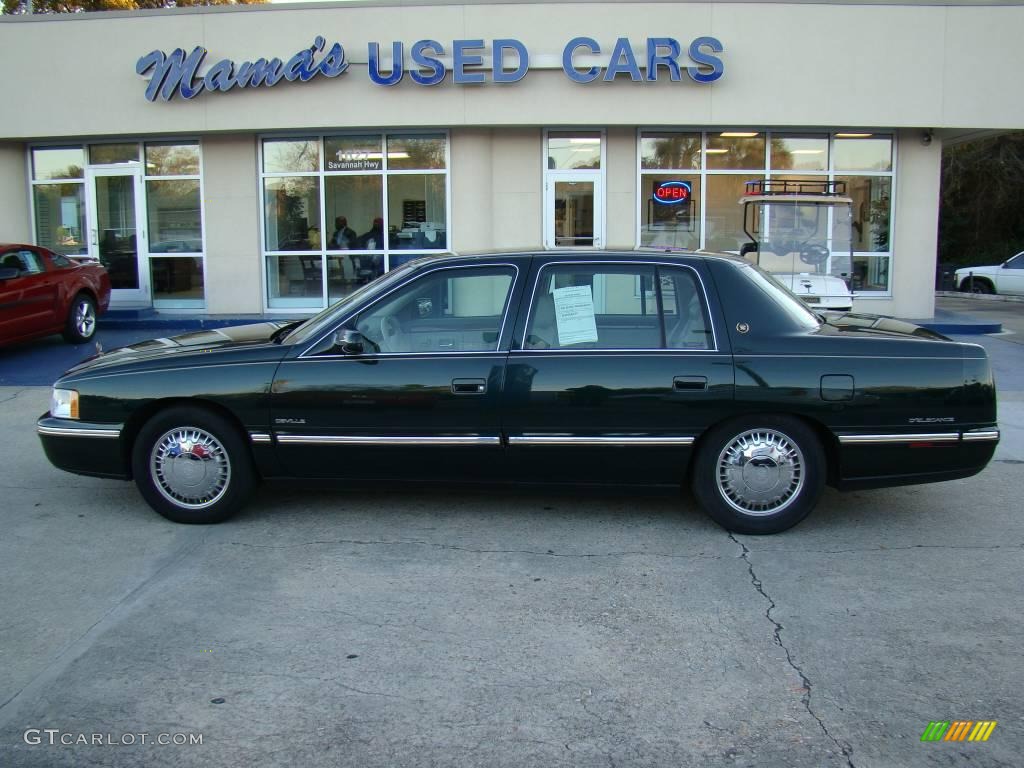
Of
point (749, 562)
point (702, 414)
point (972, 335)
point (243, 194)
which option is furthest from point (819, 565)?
point (243, 194)

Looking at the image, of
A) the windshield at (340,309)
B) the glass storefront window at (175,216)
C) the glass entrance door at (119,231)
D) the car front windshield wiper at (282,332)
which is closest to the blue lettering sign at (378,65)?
the glass storefront window at (175,216)

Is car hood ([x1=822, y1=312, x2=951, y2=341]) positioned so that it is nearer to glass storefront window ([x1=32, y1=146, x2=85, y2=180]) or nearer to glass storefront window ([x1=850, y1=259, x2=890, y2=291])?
glass storefront window ([x1=850, y1=259, x2=890, y2=291])

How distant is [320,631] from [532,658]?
3.21 ft

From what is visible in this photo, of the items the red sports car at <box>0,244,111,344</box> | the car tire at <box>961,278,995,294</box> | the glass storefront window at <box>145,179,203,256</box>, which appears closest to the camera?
the red sports car at <box>0,244,111,344</box>

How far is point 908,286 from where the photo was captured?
15859 mm

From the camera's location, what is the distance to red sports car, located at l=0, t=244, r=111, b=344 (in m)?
11.8

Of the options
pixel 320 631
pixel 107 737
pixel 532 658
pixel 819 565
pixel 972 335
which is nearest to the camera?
pixel 107 737

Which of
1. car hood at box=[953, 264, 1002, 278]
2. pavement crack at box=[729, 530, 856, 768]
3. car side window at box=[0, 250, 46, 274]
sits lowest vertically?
pavement crack at box=[729, 530, 856, 768]

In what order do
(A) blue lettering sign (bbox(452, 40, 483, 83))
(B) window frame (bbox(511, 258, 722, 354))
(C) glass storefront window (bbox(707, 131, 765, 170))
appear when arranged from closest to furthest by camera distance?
(B) window frame (bbox(511, 258, 722, 354)) < (A) blue lettering sign (bbox(452, 40, 483, 83)) < (C) glass storefront window (bbox(707, 131, 765, 170))

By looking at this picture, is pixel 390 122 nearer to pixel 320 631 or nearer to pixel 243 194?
pixel 243 194

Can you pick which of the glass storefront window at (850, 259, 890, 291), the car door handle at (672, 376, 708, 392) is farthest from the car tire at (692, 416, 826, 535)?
the glass storefront window at (850, 259, 890, 291)

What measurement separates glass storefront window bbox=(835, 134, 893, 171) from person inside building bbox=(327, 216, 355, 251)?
325 inches

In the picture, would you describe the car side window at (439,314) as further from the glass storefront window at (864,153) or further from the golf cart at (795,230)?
the glass storefront window at (864,153)

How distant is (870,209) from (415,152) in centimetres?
773
